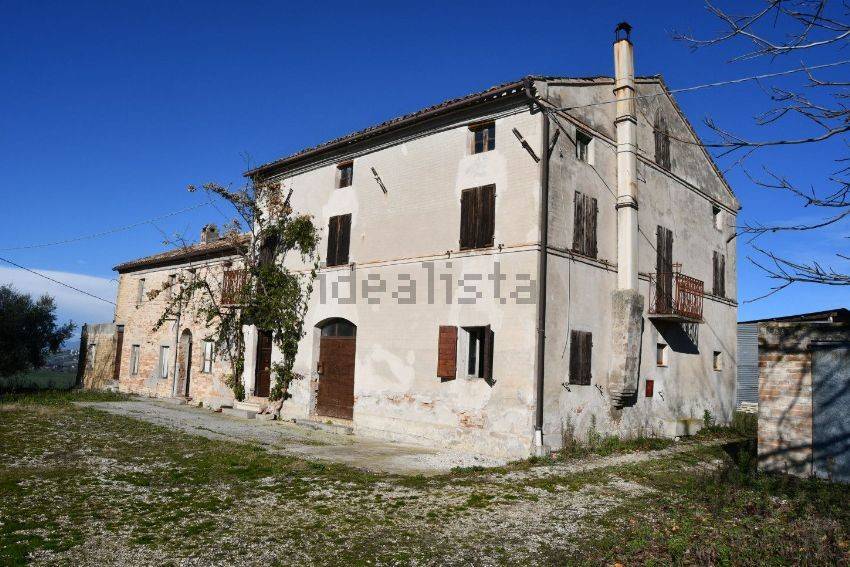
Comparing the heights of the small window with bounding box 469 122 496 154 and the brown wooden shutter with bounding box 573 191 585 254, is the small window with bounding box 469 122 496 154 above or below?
above

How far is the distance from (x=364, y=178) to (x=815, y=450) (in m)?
11.8

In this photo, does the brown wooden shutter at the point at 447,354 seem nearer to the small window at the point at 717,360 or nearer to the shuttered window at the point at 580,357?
the shuttered window at the point at 580,357

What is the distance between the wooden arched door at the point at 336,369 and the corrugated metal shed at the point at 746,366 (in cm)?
1439

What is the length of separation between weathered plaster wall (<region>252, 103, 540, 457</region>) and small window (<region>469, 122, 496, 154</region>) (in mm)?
209

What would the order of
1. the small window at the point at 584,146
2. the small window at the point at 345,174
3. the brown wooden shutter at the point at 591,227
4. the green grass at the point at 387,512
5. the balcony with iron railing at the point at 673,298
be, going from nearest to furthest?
1. the green grass at the point at 387,512
2. the brown wooden shutter at the point at 591,227
3. the small window at the point at 584,146
4. the balcony with iron railing at the point at 673,298
5. the small window at the point at 345,174

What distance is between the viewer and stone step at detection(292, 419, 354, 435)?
49.1 feet

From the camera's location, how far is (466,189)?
13523 mm

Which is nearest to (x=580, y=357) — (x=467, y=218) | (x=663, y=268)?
(x=467, y=218)

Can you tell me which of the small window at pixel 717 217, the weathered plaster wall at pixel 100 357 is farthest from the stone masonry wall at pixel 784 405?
the weathered plaster wall at pixel 100 357

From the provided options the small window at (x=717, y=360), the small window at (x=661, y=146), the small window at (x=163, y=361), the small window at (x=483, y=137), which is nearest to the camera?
the small window at (x=483, y=137)

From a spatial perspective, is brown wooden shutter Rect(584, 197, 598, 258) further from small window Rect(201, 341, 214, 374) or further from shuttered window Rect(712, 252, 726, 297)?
small window Rect(201, 341, 214, 374)

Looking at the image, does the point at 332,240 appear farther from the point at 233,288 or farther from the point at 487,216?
the point at 487,216

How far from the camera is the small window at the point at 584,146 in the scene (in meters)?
13.9

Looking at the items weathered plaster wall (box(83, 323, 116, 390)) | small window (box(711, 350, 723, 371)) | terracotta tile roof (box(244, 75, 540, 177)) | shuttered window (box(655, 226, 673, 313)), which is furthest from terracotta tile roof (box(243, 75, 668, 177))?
weathered plaster wall (box(83, 323, 116, 390))
